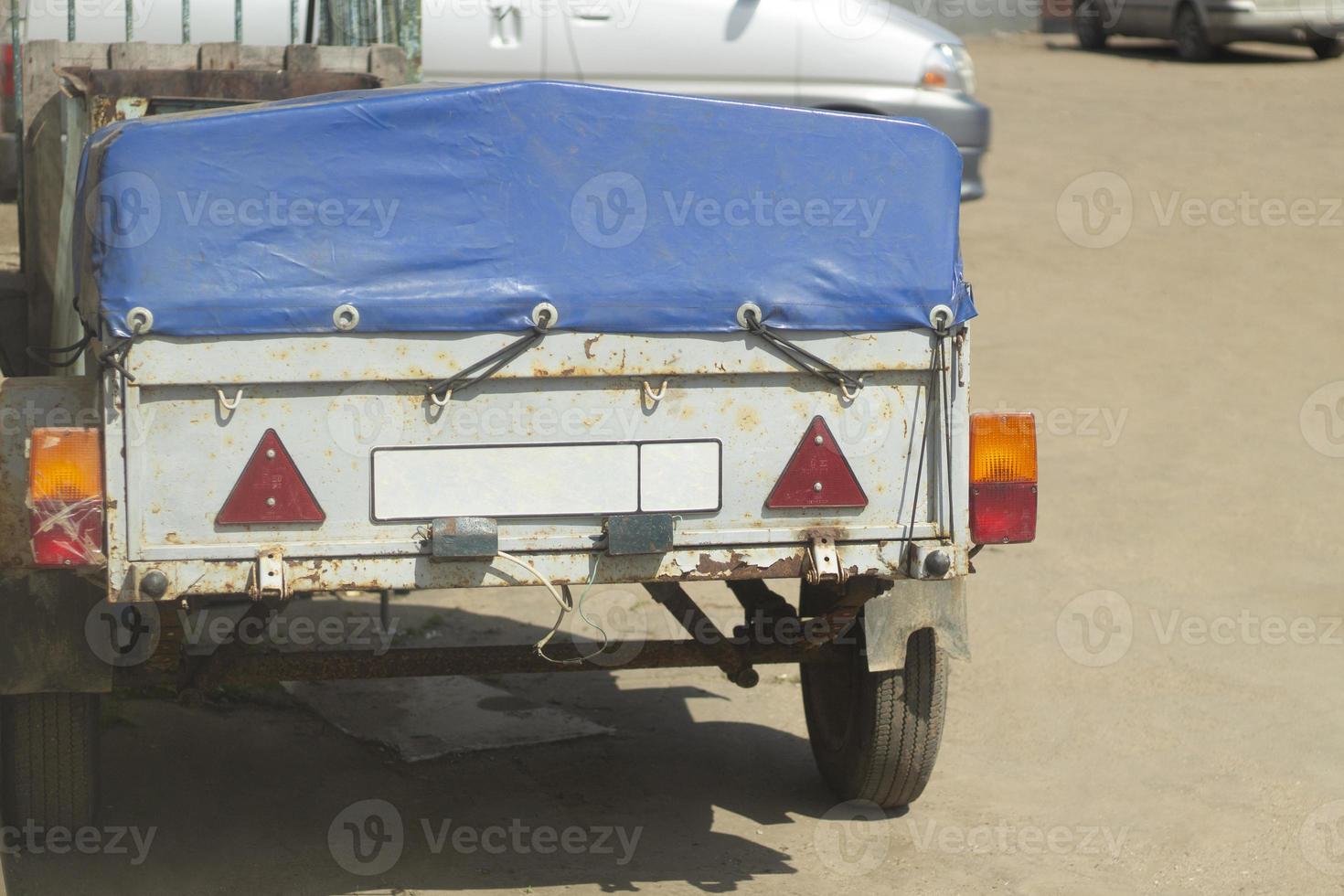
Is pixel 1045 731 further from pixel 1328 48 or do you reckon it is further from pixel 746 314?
pixel 1328 48

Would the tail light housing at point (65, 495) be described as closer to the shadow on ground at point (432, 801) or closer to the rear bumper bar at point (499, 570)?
the rear bumper bar at point (499, 570)

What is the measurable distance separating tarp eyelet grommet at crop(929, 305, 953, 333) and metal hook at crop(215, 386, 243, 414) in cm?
158

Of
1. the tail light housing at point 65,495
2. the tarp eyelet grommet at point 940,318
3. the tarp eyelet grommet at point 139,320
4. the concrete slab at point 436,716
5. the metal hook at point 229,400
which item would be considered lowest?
the concrete slab at point 436,716

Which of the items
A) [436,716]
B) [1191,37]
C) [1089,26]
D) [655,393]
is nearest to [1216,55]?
[1191,37]

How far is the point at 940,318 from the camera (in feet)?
12.0

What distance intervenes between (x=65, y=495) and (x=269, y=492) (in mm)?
422

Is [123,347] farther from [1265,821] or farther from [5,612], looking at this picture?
[1265,821]

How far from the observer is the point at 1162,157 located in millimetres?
12617

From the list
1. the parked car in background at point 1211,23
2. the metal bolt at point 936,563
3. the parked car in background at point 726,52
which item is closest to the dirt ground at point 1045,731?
the metal bolt at point 936,563

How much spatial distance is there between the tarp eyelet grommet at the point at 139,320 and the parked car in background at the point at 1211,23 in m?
15.0

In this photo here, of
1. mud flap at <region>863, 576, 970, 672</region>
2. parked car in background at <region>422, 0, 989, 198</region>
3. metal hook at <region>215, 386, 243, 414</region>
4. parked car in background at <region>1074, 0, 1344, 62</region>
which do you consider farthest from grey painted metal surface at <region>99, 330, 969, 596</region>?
parked car in background at <region>1074, 0, 1344, 62</region>

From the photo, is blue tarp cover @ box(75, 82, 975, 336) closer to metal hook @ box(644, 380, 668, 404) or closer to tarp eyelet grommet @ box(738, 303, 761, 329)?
tarp eyelet grommet @ box(738, 303, 761, 329)

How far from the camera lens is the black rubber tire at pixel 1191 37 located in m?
16.7

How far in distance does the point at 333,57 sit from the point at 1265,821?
13.4ft
